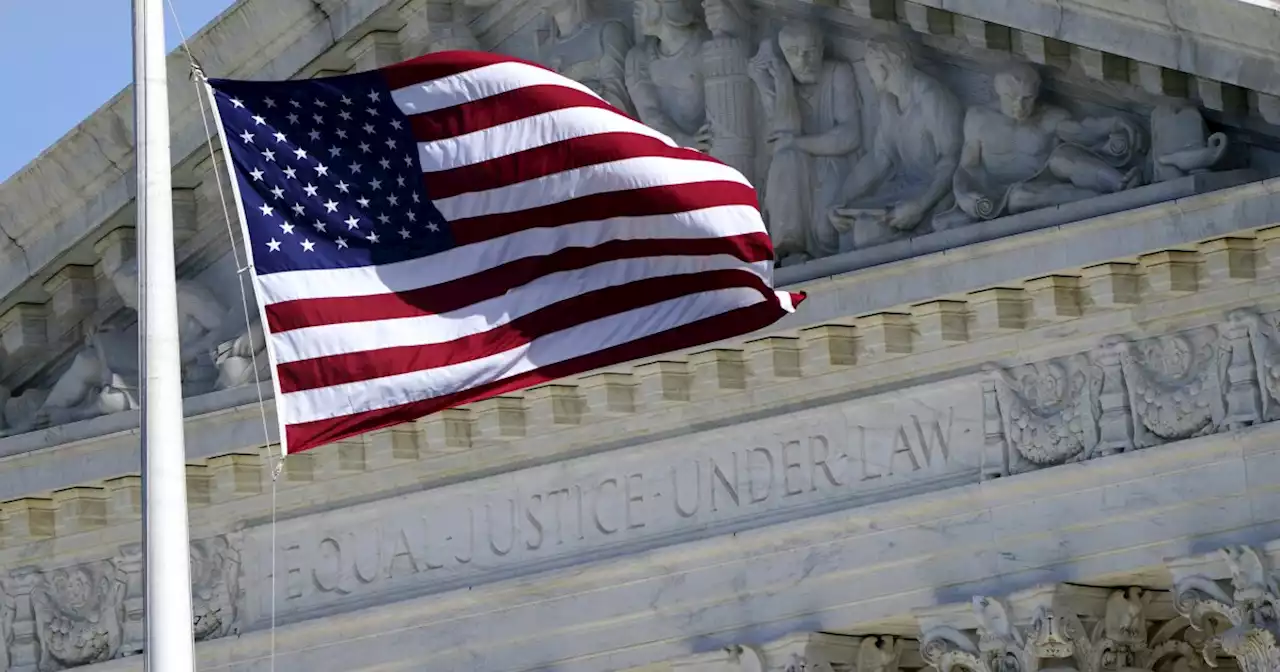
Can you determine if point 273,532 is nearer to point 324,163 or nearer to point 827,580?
point 827,580

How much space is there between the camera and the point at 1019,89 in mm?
21297

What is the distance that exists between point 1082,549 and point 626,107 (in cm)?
447

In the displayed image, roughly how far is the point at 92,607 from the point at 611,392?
470 centimetres

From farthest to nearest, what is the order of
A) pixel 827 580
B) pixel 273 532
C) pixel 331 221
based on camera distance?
pixel 273 532 < pixel 827 580 < pixel 331 221

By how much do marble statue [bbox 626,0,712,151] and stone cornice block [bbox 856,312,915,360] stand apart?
1913 mm

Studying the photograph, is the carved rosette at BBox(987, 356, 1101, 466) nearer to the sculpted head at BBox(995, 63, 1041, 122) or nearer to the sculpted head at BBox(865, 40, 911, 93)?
the sculpted head at BBox(995, 63, 1041, 122)

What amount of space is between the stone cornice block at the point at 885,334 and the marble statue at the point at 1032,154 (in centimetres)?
86

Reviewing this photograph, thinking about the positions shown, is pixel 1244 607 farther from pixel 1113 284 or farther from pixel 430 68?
pixel 430 68

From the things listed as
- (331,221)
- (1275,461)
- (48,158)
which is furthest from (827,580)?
(48,158)

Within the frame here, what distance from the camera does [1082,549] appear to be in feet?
68.8

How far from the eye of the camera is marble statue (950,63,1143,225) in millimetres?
20938

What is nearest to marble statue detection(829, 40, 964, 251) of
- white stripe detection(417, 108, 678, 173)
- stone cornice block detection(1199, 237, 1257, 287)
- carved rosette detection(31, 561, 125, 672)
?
stone cornice block detection(1199, 237, 1257, 287)

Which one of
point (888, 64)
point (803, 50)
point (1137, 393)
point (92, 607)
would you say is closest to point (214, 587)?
point (92, 607)

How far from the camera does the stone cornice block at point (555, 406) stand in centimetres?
2311
